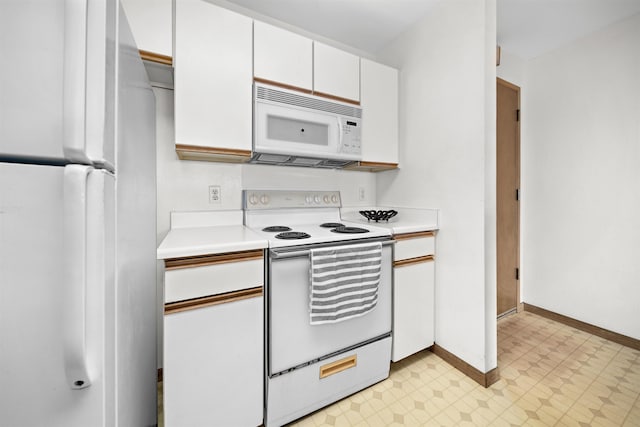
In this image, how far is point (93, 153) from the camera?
543 mm

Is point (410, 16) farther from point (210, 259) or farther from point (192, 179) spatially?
point (210, 259)

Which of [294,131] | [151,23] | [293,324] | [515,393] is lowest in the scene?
[515,393]

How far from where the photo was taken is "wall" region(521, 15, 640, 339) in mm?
1931

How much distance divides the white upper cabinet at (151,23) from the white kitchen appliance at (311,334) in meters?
1.11

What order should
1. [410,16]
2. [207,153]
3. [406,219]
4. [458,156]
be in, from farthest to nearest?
[406,219]
[410,16]
[458,156]
[207,153]

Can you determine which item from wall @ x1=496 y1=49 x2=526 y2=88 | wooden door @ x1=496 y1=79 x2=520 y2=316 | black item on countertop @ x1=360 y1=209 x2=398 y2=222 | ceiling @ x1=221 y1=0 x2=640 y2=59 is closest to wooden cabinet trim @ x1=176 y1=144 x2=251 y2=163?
black item on countertop @ x1=360 y1=209 x2=398 y2=222

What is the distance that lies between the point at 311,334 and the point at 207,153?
115 cm

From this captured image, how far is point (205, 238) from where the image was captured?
4.11 ft

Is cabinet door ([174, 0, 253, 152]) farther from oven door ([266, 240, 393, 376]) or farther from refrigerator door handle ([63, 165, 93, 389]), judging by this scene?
refrigerator door handle ([63, 165, 93, 389])

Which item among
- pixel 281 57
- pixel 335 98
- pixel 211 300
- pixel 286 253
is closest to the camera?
pixel 211 300

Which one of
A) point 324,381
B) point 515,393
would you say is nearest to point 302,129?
point 324,381

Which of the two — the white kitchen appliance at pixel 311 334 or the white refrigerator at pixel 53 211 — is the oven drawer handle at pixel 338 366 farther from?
the white refrigerator at pixel 53 211

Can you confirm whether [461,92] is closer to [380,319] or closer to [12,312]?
[380,319]

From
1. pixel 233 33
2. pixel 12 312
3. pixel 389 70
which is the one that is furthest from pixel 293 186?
pixel 12 312
